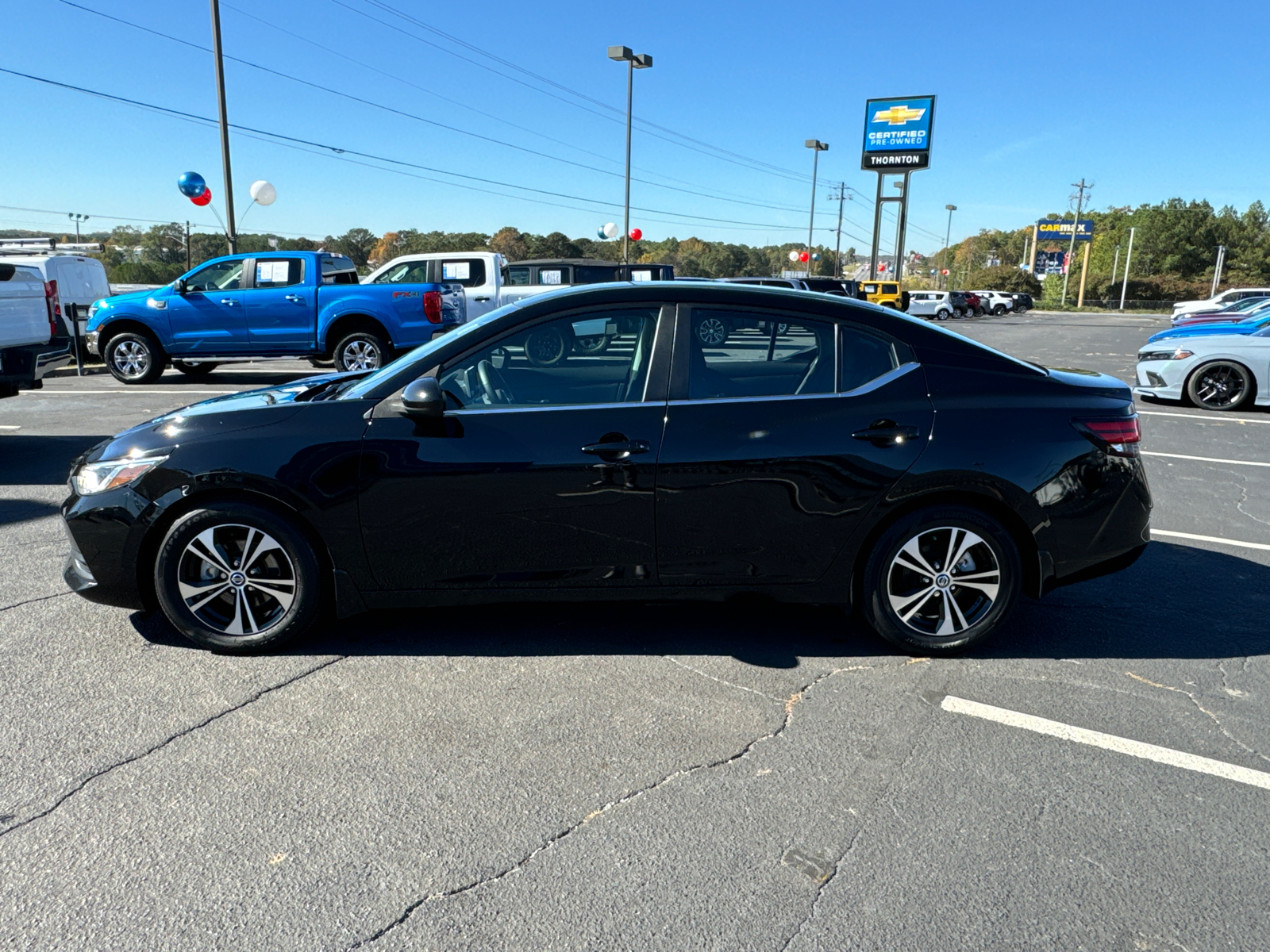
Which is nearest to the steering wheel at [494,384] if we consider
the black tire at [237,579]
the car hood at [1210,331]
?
the black tire at [237,579]

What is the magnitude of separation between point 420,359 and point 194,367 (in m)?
12.7

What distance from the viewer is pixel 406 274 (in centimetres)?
1530

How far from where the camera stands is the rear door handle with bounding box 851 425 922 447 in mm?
3711

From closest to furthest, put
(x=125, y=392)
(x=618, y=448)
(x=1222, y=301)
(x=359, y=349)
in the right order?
(x=618, y=448)
(x=125, y=392)
(x=359, y=349)
(x=1222, y=301)

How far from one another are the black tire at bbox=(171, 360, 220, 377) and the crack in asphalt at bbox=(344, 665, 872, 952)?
43.6 feet

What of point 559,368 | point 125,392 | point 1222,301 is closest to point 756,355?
point 559,368

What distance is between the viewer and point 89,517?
146 inches

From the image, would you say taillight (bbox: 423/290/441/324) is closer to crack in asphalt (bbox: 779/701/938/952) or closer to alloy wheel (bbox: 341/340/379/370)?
alloy wheel (bbox: 341/340/379/370)

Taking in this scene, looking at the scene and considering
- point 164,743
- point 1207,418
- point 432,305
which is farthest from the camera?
point 432,305

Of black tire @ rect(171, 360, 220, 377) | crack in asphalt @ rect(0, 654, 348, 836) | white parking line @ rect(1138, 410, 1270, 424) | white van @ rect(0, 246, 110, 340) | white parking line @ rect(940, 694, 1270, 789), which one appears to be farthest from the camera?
white van @ rect(0, 246, 110, 340)

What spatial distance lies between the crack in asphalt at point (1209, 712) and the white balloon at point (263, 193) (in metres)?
23.2

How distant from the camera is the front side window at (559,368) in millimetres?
3740

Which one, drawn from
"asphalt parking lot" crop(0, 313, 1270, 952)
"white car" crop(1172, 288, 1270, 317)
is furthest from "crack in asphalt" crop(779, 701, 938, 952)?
"white car" crop(1172, 288, 1270, 317)

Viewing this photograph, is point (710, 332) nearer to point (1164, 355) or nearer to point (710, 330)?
point (710, 330)
